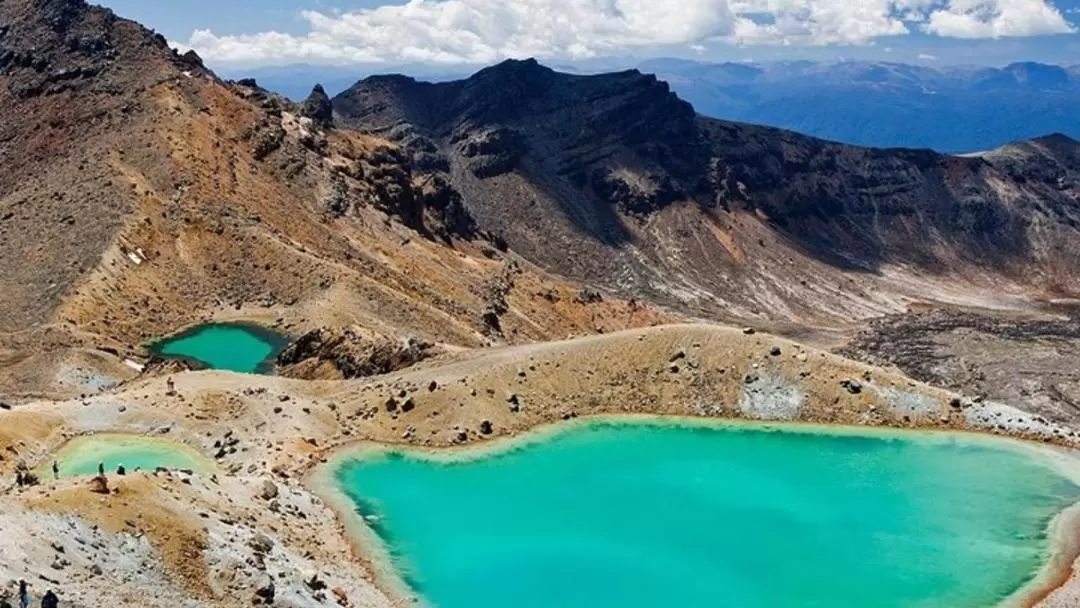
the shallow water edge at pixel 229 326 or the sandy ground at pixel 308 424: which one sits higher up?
the sandy ground at pixel 308 424

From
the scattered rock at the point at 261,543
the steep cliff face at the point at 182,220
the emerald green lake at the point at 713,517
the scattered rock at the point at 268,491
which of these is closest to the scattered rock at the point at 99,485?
the scattered rock at the point at 261,543

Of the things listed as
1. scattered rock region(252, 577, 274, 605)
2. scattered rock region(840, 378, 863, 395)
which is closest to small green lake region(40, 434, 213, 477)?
scattered rock region(252, 577, 274, 605)

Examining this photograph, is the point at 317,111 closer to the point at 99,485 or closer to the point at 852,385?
the point at 852,385

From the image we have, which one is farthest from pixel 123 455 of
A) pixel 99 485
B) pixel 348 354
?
pixel 348 354

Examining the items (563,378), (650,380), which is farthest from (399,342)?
(650,380)

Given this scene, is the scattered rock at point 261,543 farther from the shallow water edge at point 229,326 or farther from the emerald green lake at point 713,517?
the shallow water edge at point 229,326

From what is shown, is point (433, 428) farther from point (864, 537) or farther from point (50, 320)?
point (50, 320)
